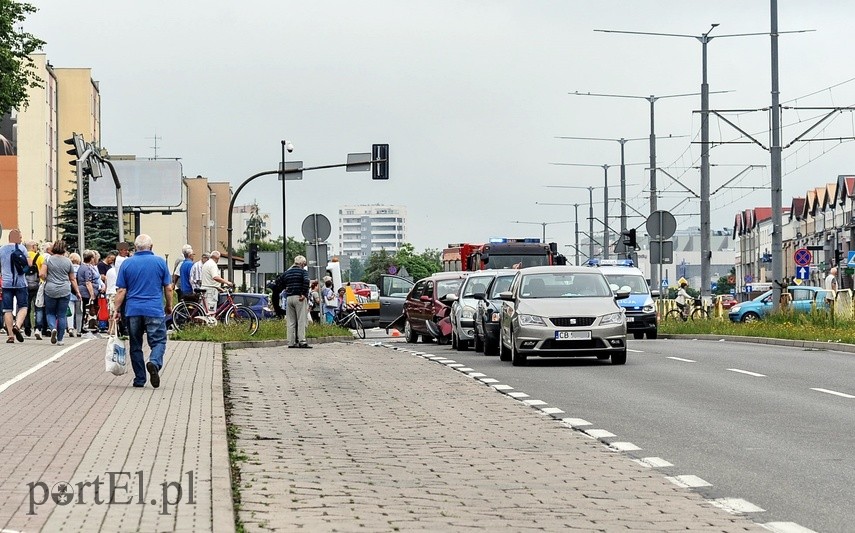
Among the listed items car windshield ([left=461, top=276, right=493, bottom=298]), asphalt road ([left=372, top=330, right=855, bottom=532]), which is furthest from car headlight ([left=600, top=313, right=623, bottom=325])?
car windshield ([left=461, top=276, right=493, bottom=298])

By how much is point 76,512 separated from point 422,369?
632 inches

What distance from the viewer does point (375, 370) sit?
23.7 meters

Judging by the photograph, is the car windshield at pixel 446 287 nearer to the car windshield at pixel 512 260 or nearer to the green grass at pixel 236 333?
the green grass at pixel 236 333

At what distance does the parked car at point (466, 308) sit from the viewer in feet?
104

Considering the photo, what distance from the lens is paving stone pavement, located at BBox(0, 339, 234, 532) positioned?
8117 millimetres

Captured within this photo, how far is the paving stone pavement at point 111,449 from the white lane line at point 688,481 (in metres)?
2.85

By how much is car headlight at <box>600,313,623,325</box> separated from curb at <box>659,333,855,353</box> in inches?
279

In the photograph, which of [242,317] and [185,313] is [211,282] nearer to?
[185,313]

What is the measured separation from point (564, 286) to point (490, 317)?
2.94m

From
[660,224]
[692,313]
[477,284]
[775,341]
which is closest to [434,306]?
[477,284]

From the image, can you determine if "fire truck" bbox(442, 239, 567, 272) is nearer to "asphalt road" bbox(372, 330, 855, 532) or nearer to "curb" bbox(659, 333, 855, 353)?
"curb" bbox(659, 333, 855, 353)

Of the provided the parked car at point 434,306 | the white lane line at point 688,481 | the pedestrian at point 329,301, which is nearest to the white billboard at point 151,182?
the pedestrian at point 329,301

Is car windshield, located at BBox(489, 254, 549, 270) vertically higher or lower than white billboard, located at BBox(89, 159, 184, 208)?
lower

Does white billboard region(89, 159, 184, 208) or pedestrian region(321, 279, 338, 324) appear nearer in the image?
pedestrian region(321, 279, 338, 324)
